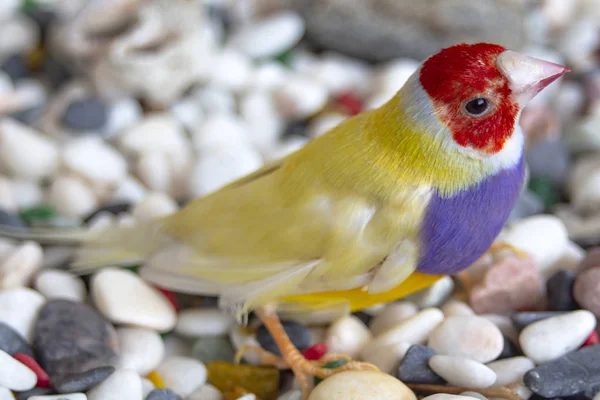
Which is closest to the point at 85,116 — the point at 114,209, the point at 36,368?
the point at 114,209

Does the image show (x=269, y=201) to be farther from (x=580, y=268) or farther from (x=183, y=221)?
(x=580, y=268)

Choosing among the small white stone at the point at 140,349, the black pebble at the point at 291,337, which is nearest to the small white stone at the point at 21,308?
the small white stone at the point at 140,349

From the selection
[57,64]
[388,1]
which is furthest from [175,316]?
[388,1]

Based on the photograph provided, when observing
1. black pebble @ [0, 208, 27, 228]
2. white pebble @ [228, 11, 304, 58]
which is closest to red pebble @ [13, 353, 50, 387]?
black pebble @ [0, 208, 27, 228]

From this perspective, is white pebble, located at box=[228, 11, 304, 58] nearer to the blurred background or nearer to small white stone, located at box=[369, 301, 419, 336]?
the blurred background

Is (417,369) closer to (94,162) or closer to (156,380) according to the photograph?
(156,380)
